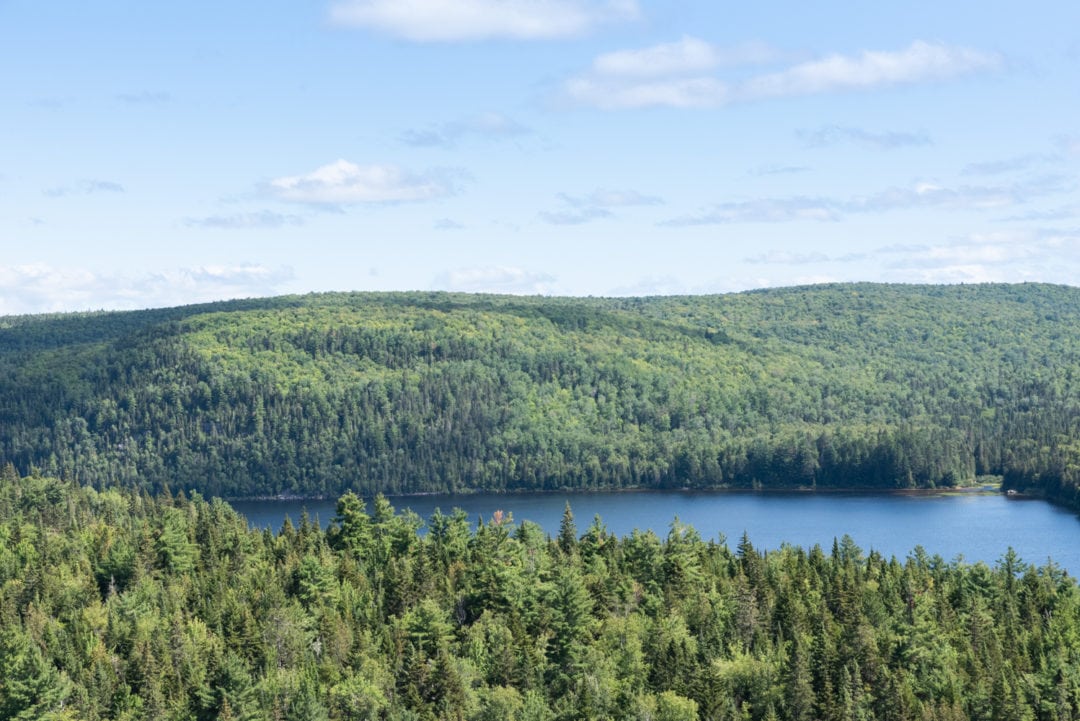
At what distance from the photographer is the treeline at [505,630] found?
10706 centimetres

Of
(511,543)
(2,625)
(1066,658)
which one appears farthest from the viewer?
(511,543)

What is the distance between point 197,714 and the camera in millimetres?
110750

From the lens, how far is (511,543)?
494 ft

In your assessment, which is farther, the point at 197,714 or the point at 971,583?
the point at 971,583

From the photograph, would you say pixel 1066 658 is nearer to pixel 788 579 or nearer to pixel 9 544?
pixel 788 579

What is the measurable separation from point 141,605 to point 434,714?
37.2 meters

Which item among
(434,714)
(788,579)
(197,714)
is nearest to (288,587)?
(197,714)

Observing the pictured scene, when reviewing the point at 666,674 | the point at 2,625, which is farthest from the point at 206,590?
the point at 666,674

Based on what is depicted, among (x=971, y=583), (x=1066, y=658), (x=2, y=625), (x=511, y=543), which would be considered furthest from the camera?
(x=511, y=543)

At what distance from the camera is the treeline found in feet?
351

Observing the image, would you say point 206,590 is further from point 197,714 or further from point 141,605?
point 197,714

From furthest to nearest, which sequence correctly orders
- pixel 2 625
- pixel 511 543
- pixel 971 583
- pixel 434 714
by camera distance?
pixel 511 543 → pixel 971 583 → pixel 2 625 → pixel 434 714

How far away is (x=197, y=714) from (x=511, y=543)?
153 feet

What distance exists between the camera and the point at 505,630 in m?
120
